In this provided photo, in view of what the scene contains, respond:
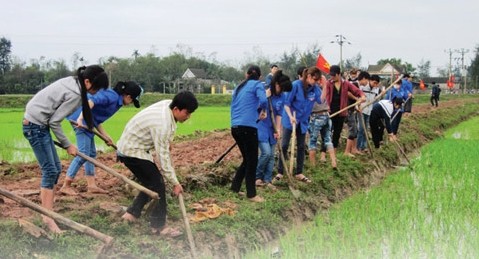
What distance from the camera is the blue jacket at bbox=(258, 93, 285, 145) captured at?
6.35 metres

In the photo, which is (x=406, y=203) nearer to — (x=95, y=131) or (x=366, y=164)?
(x=366, y=164)

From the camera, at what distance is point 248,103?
581 centimetres

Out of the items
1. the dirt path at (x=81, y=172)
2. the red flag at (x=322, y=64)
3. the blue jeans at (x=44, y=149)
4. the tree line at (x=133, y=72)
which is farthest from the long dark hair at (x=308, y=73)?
the tree line at (x=133, y=72)

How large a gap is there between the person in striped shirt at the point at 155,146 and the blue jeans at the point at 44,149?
21.3 inches

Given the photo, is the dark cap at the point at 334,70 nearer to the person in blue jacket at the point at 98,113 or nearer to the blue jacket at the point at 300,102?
the blue jacket at the point at 300,102

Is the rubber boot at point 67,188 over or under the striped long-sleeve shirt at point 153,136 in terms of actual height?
under

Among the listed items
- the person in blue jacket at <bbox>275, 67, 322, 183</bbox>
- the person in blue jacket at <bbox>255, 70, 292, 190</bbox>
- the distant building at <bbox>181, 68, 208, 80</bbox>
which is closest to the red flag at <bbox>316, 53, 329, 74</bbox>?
the person in blue jacket at <bbox>275, 67, 322, 183</bbox>

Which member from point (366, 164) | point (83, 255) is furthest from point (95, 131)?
point (366, 164)

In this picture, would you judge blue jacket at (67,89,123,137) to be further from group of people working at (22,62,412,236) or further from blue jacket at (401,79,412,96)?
blue jacket at (401,79,412,96)

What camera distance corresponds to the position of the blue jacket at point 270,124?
20.8 ft

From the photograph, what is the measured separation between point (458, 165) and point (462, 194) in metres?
2.75

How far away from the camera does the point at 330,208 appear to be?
6.55 meters

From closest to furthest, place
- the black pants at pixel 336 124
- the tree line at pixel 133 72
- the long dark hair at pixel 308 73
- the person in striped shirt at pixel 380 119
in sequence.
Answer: the long dark hair at pixel 308 73, the black pants at pixel 336 124, the person in striped shirt at pixel 380 119, the tree line at pixel 133 72

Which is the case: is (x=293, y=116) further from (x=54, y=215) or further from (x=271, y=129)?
(x=54, y=215)
